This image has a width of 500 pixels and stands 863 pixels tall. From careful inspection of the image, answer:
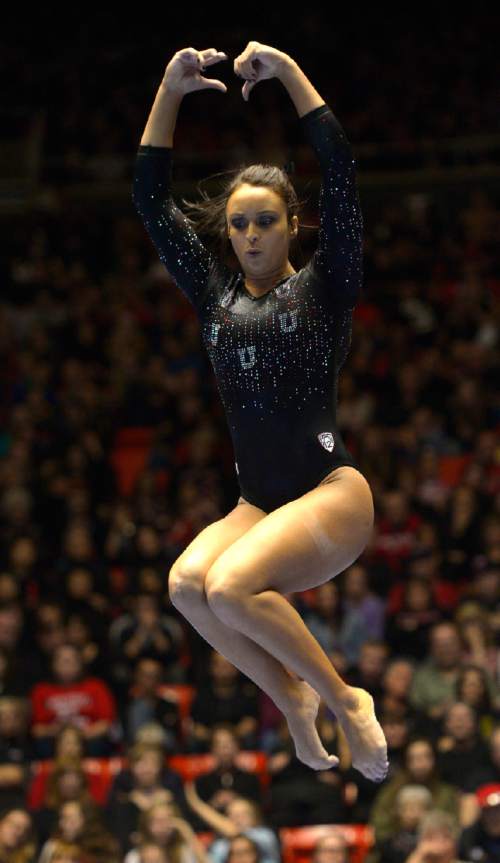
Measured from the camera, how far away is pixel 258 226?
473 cm

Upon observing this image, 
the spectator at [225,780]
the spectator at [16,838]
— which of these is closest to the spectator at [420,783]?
the spectator at [225,780]

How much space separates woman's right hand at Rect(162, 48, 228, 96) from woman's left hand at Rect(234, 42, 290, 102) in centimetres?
18

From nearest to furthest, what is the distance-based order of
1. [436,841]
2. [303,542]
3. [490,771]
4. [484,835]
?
[303,542] → [436,841] → [484,835] → [490,771]

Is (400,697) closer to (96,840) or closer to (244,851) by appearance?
(244,851)

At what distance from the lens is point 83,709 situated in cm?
913

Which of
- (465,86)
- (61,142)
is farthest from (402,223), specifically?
(61,142)

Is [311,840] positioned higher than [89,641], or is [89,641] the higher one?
[89,641]

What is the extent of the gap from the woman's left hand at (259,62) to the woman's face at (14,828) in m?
5.01

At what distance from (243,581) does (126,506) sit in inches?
262

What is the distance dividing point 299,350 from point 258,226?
445mm

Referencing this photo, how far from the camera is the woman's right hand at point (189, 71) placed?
482 centimetres

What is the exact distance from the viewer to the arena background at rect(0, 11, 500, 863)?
823 cm

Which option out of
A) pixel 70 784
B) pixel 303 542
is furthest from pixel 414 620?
pixel 303 542

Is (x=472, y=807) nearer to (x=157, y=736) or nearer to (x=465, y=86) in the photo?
(x=157, y=736)
